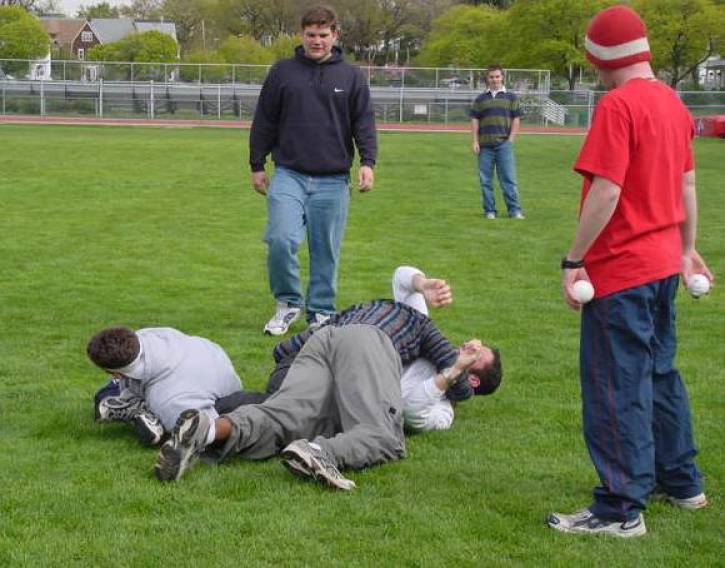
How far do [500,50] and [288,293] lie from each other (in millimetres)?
61137

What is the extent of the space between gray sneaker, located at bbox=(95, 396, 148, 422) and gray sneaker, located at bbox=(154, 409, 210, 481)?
77 cm

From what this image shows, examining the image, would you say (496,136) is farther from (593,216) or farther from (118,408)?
(593,216)

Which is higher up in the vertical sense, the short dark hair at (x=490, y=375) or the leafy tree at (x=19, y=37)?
the leafy tree at (x=19, y=37)

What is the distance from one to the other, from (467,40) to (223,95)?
25239 millimetres

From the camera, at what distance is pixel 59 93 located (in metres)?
51.1

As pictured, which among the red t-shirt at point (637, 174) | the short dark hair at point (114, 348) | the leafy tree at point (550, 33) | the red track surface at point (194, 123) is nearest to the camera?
the red t-shirt at point (637, 174)

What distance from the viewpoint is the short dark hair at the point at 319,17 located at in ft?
26.0

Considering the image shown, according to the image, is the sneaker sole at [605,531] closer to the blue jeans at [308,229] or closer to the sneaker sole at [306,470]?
the sneaker sole at [306,470]

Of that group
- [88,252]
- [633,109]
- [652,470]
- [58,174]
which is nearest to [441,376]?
[652,470]

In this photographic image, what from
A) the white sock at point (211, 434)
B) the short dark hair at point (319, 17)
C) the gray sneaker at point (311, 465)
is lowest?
the gray sneaker at point (311, 465)

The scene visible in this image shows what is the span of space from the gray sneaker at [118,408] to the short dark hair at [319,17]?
10.2 feet

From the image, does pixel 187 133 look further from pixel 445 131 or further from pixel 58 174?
pixel 58 174

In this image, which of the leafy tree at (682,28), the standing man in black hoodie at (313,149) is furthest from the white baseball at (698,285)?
the leafy tree at (682,28)

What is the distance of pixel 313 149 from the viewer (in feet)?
26.9
